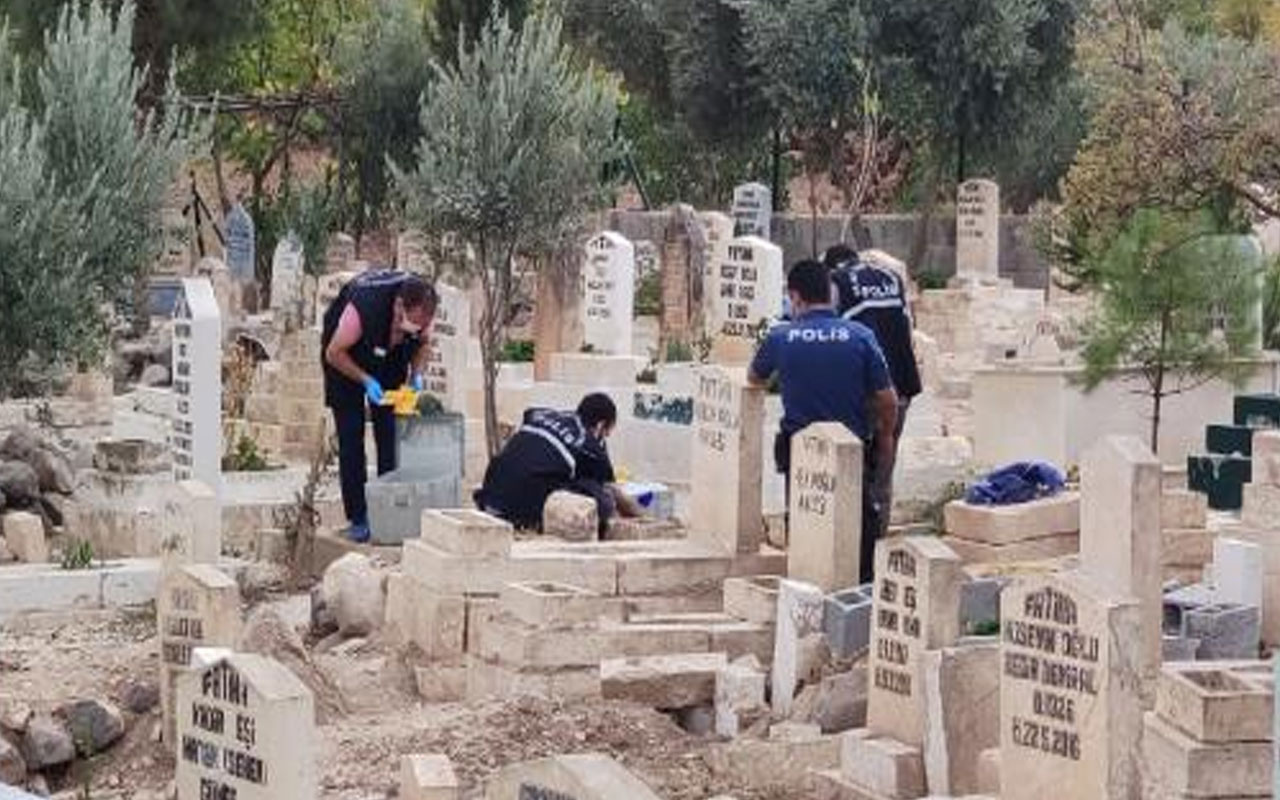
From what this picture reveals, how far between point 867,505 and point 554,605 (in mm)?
1578

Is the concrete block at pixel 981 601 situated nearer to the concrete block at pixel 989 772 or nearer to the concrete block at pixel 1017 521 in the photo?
the concrete block at pixel 1017 521

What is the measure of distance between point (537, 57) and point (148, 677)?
7240mm

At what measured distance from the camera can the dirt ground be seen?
1207 centimetres

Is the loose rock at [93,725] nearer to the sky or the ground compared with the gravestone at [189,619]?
nearer to the ground

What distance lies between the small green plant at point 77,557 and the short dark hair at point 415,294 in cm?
214

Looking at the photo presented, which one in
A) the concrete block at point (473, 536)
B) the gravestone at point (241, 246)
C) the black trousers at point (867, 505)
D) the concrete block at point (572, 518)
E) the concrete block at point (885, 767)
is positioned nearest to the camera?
the concrete block at point (885, 767)

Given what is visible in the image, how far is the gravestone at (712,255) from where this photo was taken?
23.1m

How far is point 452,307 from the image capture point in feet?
68.2

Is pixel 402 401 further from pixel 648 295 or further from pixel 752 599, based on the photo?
pixel 648 295

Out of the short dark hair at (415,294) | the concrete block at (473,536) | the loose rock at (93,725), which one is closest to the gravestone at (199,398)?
the short dark hair at (415,294)

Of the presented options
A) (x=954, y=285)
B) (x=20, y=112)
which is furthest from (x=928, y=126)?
(x=20, y=112)

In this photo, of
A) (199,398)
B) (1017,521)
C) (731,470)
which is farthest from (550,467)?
Answer: (199,398)

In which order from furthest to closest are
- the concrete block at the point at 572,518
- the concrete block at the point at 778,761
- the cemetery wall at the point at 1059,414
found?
the cemetery wall at the point at 1059,414 → the concrete block at the point at 572,518 → the concrete block at the point at 778,761

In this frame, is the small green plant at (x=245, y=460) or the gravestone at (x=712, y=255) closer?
the small green plant at (x=245, y=460)
